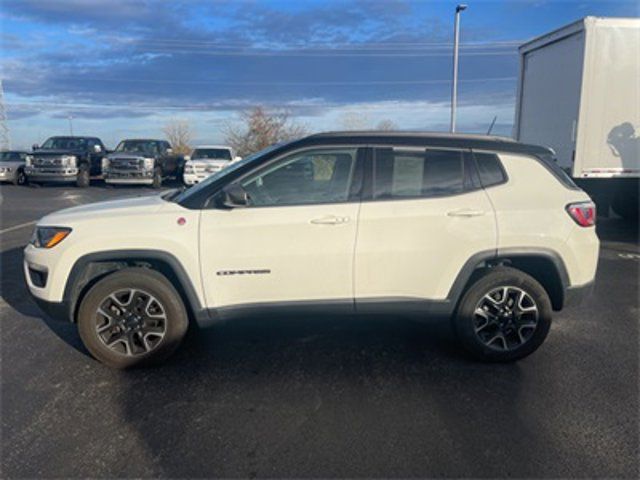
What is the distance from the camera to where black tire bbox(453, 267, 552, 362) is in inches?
149

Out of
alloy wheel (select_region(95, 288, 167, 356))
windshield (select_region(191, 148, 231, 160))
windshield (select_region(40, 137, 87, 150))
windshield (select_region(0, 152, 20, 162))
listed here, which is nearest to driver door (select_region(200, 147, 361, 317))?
alloy wheel (select_region(95, 288, 167, 356))

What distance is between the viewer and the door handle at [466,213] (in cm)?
363

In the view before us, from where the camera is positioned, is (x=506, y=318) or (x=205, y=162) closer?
(x=506, y=318)

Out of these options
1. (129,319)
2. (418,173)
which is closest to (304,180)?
(418,173)

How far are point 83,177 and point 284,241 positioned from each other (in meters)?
19.1

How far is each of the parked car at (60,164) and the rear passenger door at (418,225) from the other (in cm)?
1913

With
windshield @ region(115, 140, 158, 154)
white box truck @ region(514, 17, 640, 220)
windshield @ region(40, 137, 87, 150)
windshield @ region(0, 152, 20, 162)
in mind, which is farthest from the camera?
windshield @ region(0, 152, 20, 162)

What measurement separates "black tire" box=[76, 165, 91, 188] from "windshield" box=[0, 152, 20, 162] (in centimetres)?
439

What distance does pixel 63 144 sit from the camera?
2109 centimetres

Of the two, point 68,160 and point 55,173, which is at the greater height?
point 68,160

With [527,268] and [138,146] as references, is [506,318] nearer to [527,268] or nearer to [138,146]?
[527,268]

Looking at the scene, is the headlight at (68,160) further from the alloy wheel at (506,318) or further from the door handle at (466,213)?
the alloy wheel at (506,318)

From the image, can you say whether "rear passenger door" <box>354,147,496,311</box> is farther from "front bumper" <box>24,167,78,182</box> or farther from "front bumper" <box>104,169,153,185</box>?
"front bumper" <box>24,167,78,182</box>

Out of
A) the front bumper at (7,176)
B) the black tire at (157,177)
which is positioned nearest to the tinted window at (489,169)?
the black tire at (157,177)
